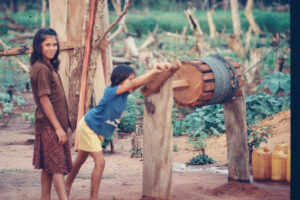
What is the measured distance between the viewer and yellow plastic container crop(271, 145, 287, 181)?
480 cm

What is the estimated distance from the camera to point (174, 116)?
920 cm

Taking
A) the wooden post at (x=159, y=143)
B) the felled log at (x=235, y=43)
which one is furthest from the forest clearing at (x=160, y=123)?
the felled log at (x=235, y=43)

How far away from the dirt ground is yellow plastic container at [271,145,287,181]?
8 cm

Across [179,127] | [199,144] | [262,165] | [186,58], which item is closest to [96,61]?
[199,144]

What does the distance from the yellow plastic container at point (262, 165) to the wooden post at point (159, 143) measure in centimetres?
149

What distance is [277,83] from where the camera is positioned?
390 inches

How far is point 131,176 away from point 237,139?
58.7 inches

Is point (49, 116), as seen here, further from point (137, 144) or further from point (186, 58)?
point (186, 58)

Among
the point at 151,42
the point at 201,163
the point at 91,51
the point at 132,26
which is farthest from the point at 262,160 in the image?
the point at 132,26

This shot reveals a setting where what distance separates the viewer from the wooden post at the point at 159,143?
379cm

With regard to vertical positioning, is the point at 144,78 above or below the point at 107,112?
A: above

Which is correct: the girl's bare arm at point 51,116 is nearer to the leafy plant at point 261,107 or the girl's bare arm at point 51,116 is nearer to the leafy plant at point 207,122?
the leafy plant at point 207,122

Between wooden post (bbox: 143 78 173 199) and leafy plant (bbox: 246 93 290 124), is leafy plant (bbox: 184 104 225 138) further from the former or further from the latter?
wooden post (bbox: 143 78 173 199)

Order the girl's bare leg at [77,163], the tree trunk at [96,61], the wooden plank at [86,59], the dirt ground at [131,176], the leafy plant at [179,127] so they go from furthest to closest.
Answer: the leafy plant at [179,127]
the tree trunk at [96,61]
the wooden plank at [86,59]
the dirt ground at [131,176]
the girl's bare leg at [77,163]
